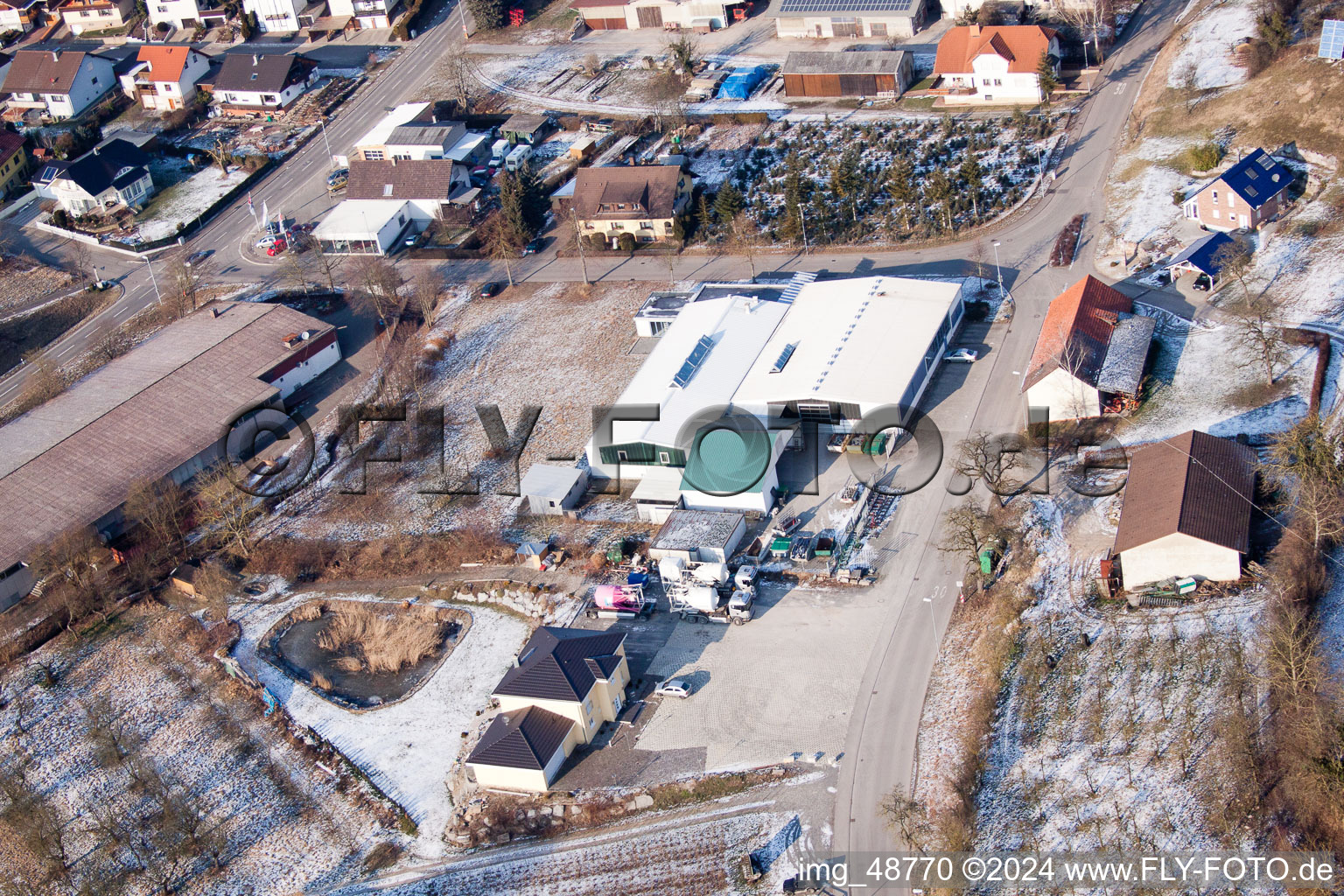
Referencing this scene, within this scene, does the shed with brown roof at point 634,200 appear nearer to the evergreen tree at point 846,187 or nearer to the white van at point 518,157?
the evergreen tree at point 846,187

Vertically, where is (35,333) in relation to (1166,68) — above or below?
below

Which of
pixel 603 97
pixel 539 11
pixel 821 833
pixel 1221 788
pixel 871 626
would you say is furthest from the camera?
pixel 539 11

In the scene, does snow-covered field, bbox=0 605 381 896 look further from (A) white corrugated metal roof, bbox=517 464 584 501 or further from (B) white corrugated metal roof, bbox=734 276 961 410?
(B) white corrugated metal roof, bbox=734 276 961 410

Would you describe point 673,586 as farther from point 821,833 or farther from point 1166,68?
point 1166,68

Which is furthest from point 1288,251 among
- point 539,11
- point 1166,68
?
point 539,11

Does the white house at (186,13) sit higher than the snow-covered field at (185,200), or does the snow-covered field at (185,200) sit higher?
the white house at (186,13)

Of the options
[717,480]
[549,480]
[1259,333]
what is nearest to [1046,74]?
[1259,333]

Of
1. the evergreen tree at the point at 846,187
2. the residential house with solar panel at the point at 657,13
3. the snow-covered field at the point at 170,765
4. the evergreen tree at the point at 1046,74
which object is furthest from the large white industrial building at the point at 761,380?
the residential house with solar panel at the point at 657,13
